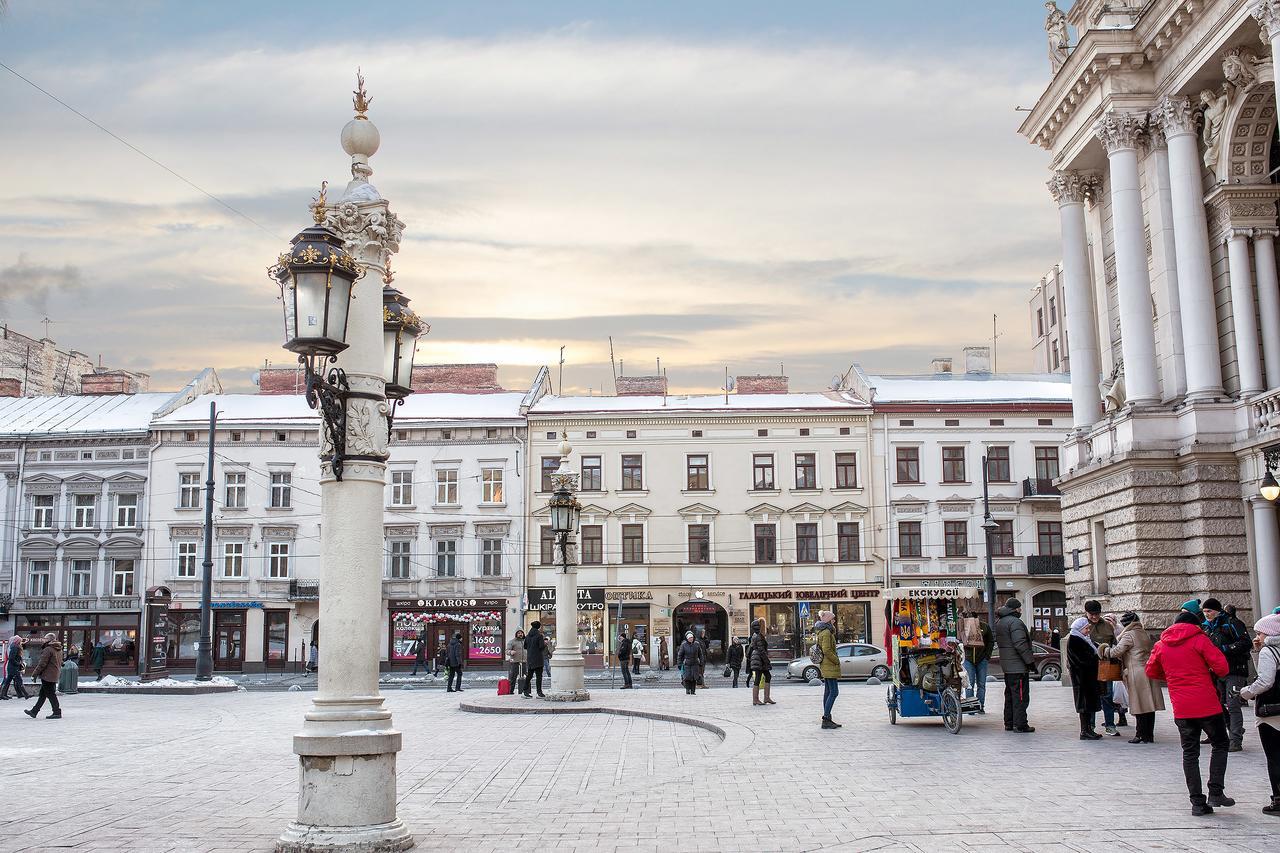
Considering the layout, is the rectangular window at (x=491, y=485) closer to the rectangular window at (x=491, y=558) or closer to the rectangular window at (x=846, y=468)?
the rectangular window at (x=491, y=558)

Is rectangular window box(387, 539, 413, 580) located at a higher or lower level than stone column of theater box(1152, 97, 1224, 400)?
lower

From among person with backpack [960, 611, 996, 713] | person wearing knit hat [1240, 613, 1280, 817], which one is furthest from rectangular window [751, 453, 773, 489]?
person wearing knit hat [1240, 613, 1280, 817]

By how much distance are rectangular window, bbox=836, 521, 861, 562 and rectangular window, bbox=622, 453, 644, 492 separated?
8.50 m

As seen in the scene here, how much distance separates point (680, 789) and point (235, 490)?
44.3 metres

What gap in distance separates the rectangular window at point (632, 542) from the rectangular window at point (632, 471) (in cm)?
174

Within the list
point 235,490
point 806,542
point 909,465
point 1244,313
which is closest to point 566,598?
point 1244,313

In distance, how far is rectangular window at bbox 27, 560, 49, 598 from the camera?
169ft

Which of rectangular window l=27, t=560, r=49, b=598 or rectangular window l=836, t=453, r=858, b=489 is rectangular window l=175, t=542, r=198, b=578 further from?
rectangular window l=836, t=453, r=858, b=489

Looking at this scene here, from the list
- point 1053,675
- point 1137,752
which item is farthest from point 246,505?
point 1137,752

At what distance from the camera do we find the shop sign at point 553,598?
49.9 meters

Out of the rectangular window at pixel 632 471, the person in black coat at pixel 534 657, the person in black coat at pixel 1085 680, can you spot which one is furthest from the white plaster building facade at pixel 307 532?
the person in black coat at pixel 1085 680

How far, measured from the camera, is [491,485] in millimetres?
51344

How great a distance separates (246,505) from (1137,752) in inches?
1749

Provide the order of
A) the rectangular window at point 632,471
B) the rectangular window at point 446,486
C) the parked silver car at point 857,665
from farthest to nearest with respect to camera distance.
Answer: the rectangular window at point 446,486 < the rectangular window at point 632,471 < the parked silver car at point 857,665
